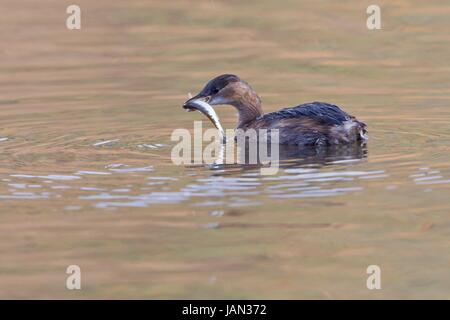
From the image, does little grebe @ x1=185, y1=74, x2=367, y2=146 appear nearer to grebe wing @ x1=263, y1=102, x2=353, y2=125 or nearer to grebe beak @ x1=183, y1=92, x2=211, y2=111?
grebe wing @ x1=263, y1=102, x2=353, y2=125

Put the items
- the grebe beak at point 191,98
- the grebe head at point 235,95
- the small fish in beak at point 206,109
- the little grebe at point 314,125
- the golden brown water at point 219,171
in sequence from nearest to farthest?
the golden brown water at point 219,171 < the little grebe at point 314,125 < the small fish in beak at point 206,109 < the grebe beak at point 191,98 < the grebe head at point 235,95

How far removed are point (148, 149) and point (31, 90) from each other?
367 cm

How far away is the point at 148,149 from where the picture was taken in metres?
10.1

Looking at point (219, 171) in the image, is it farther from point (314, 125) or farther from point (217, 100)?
point (217, 100)

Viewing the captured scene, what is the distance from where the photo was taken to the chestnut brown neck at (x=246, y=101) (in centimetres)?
1159

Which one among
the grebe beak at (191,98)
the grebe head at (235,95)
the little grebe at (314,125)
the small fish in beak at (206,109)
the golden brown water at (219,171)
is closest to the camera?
the golden brown water at (219,171)

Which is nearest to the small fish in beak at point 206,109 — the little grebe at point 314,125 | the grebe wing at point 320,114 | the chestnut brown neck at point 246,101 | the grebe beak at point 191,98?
the grebe beak at point 191,98

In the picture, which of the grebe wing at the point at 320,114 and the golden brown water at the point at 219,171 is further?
the grebe wing at the point at 320,114

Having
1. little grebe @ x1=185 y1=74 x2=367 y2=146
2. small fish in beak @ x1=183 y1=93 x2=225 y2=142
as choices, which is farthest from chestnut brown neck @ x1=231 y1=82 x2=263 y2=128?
little grebe @ x1=185 y1=74 x2=367 y2=146

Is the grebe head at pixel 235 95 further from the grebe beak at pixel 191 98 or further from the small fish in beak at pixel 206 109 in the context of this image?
the small fish in beak at pixel 206 109

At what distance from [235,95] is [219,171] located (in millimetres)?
2517

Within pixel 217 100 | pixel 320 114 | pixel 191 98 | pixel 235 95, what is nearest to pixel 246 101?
pixel 235 95

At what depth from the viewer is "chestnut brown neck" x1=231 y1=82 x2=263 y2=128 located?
38.0 feet
